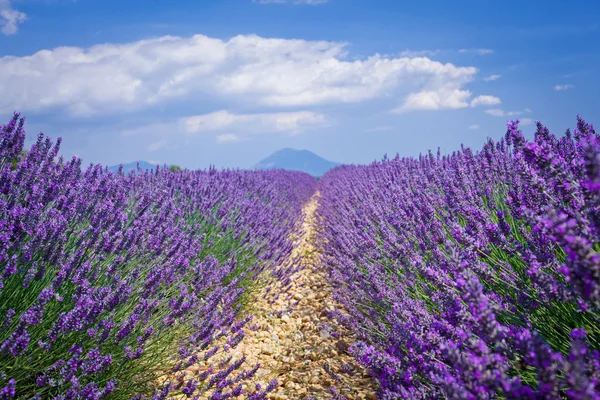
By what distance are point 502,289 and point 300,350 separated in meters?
1.89

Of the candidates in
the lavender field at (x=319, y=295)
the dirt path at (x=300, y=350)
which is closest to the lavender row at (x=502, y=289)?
the lavender field at (x=319, y=295)

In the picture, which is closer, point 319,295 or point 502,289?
point 502,289

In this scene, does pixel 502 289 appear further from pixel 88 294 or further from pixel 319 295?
pixel 319 295

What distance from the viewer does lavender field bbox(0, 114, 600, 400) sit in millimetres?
1072

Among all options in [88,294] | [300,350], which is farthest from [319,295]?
[88,294]

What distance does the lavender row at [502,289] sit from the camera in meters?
0.87

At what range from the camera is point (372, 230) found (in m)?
3.80

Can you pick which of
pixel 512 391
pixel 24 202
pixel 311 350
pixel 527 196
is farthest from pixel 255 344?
pixel 512 391

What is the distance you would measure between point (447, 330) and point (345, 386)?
1.30m

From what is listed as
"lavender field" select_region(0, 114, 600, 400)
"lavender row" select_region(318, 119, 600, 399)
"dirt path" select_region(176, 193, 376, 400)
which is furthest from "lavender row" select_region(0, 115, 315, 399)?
"lavender row" select_region(318, 119, 600, 399)

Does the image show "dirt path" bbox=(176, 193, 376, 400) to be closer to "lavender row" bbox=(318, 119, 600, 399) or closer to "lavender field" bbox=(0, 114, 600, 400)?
"lavender field" bbox=(0, 114, 600, 400)

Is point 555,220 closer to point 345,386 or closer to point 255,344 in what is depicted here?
point 345,386

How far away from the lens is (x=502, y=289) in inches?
76.1

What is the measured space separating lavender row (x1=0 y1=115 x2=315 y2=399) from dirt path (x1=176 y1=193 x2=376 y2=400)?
41 centimetres
